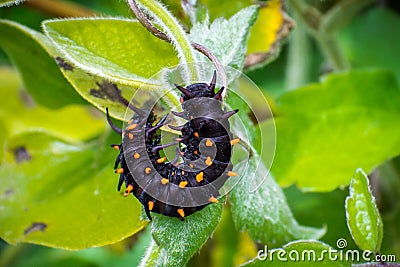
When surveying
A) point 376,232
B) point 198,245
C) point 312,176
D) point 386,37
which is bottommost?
point 386,37

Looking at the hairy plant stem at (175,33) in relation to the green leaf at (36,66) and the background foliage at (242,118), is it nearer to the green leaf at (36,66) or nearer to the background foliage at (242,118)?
the background foliage at (242,118)

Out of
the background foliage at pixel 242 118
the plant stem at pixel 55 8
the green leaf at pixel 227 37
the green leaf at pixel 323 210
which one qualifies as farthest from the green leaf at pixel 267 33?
the plant stem at pixel 55 8

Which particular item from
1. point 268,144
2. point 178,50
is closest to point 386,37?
point 268,144

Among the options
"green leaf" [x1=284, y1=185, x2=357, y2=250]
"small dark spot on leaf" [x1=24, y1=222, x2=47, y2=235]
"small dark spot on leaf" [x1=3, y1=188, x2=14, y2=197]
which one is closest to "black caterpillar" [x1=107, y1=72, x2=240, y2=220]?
"small dark spot on leaf" [x1=24, y1=222, x2=47, y2=235]

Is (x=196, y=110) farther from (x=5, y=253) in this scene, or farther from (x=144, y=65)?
(x=5, y=253)

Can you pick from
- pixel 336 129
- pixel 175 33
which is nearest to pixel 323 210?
pixel 336 129

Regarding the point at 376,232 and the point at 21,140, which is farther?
the point at 21,140

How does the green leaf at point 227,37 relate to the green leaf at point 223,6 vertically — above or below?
above

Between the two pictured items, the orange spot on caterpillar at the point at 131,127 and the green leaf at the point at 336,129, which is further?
the green leaf at the point at 336,129
